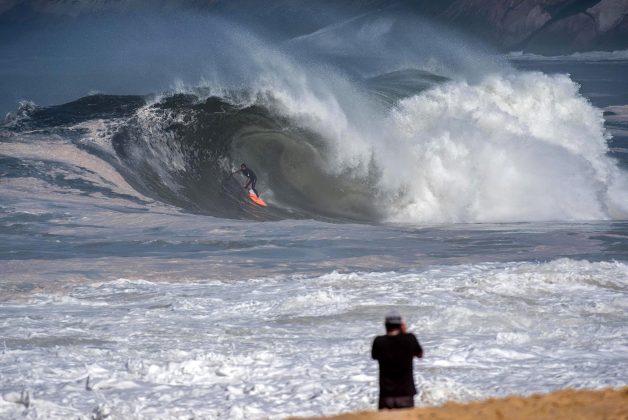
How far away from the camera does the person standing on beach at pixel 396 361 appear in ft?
18.5

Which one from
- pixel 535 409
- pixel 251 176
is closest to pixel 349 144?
pixel 251 176

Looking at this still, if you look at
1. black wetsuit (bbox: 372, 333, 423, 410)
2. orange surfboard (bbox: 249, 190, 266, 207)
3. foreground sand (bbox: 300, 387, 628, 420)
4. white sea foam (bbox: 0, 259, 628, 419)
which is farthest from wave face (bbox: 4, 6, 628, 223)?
black wetsuit (bbox: 372, 333, 423, 410)

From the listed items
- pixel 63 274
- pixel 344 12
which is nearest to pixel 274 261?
pixel 63 274

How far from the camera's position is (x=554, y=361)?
7699mm

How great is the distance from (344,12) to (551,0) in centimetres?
2274

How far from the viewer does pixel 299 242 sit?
13875 millimetres

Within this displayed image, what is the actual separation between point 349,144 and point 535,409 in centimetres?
1549

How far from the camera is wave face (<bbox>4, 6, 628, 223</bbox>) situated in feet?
60.3

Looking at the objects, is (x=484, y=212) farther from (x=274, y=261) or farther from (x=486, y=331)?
(x=486, y=331)

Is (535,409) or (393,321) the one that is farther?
(535,409)

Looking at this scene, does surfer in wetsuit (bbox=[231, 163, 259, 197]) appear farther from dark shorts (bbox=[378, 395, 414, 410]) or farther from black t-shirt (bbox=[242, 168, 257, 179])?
dark shorts (bbox=[378, 395, 414, 410])

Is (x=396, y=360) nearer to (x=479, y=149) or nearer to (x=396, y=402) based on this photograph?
(x=396, y=402)

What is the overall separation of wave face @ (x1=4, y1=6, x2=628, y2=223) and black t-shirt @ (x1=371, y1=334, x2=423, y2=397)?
11.1m

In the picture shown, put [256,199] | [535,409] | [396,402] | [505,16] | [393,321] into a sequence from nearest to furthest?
[393,321] < [396,402] < [535,409] < [256,199] < [505,16]
